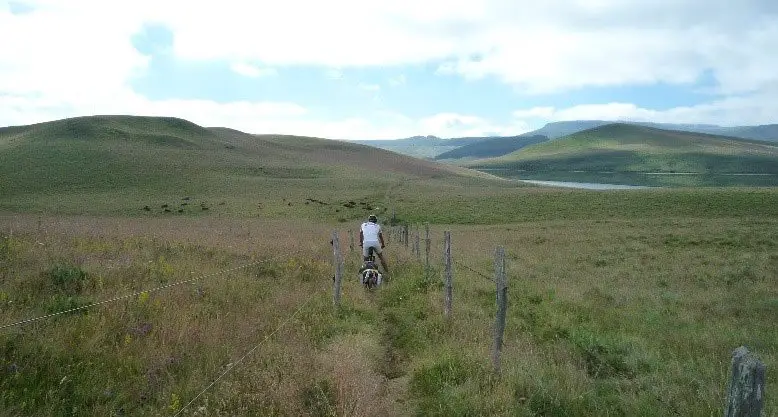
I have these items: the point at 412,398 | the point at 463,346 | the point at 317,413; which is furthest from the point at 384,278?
the point at 317,413

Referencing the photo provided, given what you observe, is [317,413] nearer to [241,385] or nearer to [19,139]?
[241,385]

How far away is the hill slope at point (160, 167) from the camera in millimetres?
64562

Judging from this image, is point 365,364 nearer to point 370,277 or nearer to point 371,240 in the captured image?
point 370,277

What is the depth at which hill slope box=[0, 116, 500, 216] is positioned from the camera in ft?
Result: 212

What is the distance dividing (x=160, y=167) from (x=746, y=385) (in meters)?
86.6

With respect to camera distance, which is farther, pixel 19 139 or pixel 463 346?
pixel 19 139

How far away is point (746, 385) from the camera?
3.48 metres

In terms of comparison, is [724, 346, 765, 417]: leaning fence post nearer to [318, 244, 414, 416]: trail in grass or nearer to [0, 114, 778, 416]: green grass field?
[0, 114, 778, 416]: green grass field

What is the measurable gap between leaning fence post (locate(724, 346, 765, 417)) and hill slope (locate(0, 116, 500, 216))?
185ft

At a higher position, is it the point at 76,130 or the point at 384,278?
the point at 76,130

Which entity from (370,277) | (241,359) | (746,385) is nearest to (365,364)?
(241,359)

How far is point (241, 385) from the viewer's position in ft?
19.3

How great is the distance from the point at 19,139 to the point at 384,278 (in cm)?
11296

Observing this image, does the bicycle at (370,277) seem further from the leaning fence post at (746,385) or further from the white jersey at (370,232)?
the leaning fence post at (746,385)
